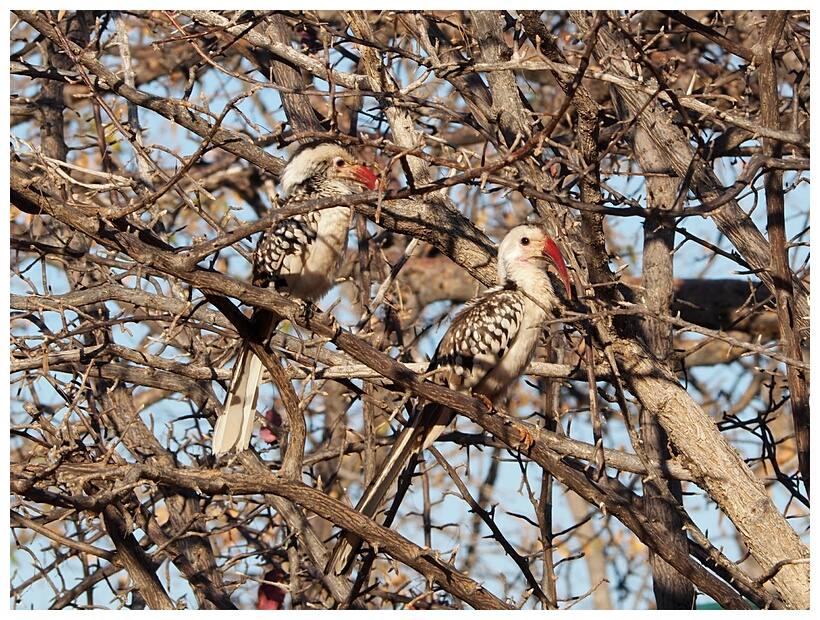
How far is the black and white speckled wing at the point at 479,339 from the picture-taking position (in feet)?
14.7

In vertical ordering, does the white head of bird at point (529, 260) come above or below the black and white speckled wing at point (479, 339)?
above

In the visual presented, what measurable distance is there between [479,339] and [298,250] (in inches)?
36.2

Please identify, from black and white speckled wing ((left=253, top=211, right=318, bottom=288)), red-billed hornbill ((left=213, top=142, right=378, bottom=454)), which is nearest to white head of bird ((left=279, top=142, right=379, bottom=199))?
red-billed hornbill ((left=213, top=142, right=378, bottom=454))

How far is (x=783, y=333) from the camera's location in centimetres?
402

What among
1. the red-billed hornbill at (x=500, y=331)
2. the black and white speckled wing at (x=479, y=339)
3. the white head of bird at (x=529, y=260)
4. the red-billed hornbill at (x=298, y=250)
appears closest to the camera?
the red-billed hornbill at (x=298, y=250)

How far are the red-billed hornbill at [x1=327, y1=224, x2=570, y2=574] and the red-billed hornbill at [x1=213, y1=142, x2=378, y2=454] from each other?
2.23ft

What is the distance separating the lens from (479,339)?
14.7 feet

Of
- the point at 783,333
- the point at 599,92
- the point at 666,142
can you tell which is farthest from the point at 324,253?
the point at 599,92

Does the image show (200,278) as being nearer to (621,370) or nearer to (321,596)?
(621,370)

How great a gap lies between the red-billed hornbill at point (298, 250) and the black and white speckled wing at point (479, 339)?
649 millimetres

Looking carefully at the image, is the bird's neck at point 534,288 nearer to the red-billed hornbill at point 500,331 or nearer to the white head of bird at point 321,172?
the red-billed hornbill at point 500,331

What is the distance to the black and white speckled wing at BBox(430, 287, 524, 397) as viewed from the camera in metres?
4.47

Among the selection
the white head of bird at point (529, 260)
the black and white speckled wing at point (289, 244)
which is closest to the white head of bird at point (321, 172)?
the black and white speckled wing at point (289, 244)

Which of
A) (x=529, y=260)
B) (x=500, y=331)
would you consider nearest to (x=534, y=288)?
(x=529, y=260)
